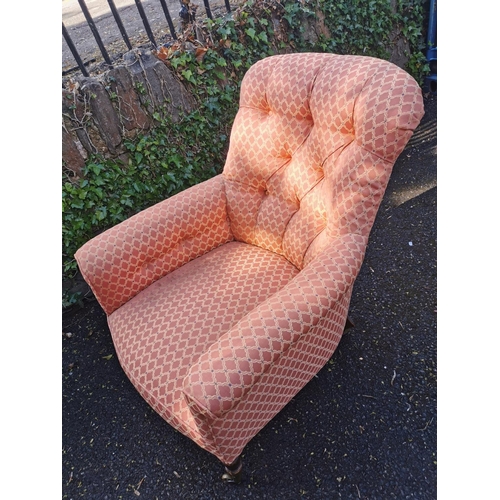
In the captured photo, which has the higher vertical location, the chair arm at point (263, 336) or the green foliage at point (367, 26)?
the green foliage at point (367, 26)

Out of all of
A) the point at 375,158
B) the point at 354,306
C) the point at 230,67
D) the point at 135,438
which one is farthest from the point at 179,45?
the point at 135,438

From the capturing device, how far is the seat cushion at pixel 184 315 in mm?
1219

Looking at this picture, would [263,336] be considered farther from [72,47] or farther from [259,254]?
[72,47]

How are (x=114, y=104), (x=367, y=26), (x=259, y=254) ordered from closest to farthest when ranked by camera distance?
(x=259, y=254), (x=114, y=104), (x=367, y=26)

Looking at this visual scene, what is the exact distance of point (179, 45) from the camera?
83.4 inches

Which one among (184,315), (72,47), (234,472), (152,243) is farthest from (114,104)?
(234,472)

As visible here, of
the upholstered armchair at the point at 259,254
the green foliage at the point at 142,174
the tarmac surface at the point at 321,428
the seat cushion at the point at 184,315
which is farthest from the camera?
the green foliage at the point at 142,174

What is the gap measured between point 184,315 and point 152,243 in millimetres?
341

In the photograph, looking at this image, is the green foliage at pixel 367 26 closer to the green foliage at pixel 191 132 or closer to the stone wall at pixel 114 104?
the green foliage at pixel 191 132

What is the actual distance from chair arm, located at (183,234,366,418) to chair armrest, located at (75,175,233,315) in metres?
0.61

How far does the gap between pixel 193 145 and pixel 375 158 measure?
4.54 feet

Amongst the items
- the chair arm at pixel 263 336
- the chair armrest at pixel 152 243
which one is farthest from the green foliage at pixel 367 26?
the chair arm at pixel 263 336

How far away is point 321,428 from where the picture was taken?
1.50 metres

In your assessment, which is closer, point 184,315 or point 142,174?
point 184,315
